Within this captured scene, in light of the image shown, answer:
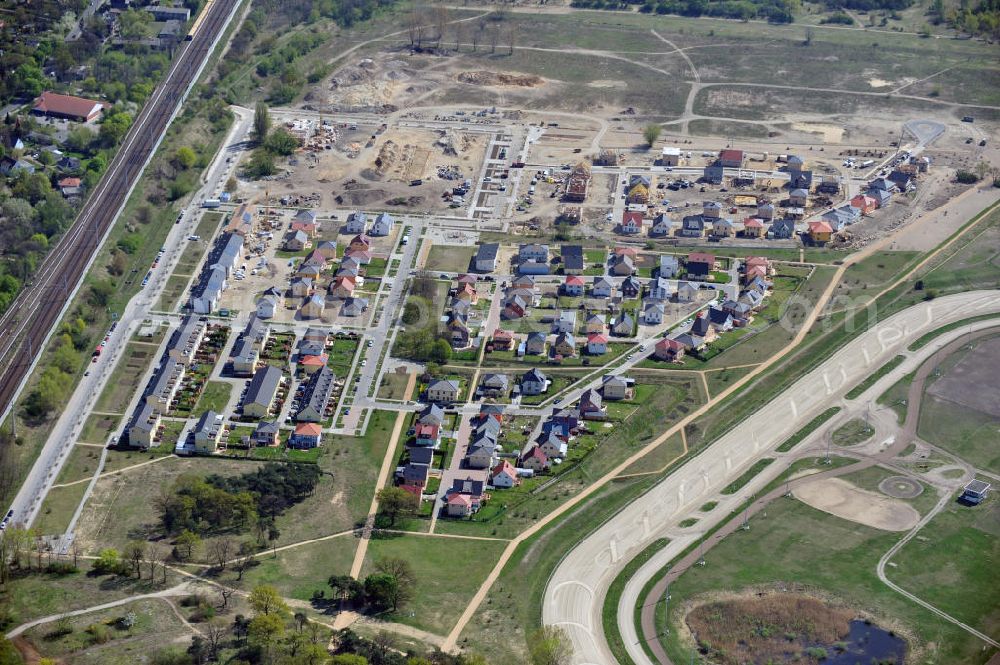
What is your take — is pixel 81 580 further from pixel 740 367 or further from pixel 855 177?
pixel 855 177

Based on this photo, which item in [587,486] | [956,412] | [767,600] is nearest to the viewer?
[767,600]

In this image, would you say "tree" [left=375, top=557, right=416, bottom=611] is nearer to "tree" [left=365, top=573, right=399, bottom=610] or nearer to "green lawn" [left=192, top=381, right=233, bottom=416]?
"tree" [left=365, top=573, right=399, bottom=610]

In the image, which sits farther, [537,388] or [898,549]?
[537,388]

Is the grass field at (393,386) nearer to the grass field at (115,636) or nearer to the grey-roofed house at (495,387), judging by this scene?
the grey-roofed house at (495,387)

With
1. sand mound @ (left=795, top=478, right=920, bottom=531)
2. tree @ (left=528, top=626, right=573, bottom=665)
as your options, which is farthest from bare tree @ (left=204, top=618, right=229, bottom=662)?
sand mound @ (left=795, top=478, right=920, bottom=531)

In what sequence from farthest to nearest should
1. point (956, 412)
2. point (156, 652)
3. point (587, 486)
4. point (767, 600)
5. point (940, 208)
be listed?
point (940, 208) → point (956, 412) → point (587, 486) → point (767, 600) → point (156, 652)

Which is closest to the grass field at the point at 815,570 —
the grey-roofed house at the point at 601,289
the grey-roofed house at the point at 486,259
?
the grey-roofed house at the point at 601,289

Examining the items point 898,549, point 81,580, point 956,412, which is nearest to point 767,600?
point 898,549
